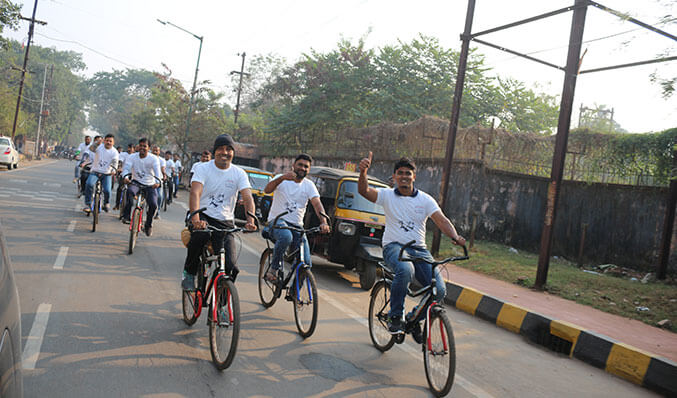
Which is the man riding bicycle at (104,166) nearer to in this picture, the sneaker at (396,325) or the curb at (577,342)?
the curb at (577,342)

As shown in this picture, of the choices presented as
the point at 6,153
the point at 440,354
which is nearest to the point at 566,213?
the point at 440,354

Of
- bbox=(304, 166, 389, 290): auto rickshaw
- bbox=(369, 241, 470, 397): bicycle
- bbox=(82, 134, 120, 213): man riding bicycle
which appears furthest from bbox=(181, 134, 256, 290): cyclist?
bbox=(82, 134, 120, 213): man riding bicycle

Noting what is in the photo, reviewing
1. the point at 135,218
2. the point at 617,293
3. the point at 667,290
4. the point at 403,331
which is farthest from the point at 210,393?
the point at 667,290

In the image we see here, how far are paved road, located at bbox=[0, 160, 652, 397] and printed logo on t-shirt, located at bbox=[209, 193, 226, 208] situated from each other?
50.1 inches

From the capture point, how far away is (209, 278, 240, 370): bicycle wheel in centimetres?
409

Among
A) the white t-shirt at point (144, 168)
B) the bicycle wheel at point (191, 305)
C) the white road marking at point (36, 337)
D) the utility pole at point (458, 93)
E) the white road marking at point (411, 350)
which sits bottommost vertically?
the white road marking at point (36, 337)

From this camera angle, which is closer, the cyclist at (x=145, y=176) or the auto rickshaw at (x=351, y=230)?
the auto rickshaw at (x=351, y=230)

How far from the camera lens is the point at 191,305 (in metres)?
5.13

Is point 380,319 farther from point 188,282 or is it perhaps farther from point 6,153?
point 6,153

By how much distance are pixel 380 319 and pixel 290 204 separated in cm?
203

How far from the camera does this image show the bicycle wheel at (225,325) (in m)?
4.09

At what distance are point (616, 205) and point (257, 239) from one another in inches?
360

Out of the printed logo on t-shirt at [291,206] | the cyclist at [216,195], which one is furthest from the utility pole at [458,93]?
the cyclist at [216,195]

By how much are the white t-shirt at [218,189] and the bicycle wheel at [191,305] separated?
784 millimetres
